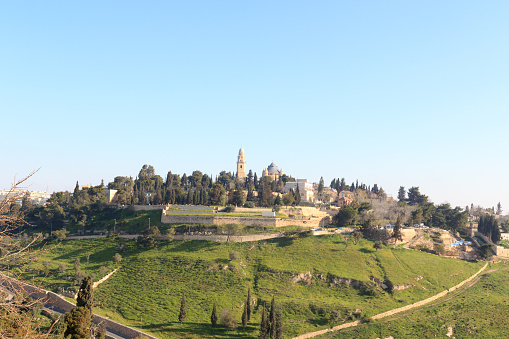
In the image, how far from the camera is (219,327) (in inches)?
2167

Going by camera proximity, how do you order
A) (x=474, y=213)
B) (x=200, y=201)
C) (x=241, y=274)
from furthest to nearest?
(x=474, y=213)
(x=200, y=201)
(x=241, y=274)

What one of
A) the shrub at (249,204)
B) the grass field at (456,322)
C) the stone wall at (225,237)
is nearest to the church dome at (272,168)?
the shrub at (249,204)

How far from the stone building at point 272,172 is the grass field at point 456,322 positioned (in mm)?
106339

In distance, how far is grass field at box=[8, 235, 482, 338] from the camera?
2282 inches

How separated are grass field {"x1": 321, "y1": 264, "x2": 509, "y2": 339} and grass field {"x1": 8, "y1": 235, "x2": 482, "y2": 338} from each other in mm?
3297

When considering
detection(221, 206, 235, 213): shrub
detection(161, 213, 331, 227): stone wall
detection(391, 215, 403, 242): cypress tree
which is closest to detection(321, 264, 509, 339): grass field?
detection(391, 215, 403, 242): cypress tree

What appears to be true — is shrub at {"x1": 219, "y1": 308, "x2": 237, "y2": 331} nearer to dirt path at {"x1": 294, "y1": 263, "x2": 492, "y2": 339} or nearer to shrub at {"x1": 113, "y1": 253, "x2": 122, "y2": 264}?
dirt path at {"x1": 294, "y1": 263, "x2": 492, "y2": 339}

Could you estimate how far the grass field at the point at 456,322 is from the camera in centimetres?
5650

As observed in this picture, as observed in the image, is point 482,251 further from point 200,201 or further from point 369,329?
point 200,201

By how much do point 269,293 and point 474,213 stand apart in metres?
143

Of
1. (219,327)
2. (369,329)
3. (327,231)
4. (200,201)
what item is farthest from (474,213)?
(219,327)

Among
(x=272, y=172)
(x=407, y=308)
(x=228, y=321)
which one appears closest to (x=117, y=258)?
(x=228, y=321)

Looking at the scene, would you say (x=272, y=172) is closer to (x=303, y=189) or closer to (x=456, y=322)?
(x=303, y=189)

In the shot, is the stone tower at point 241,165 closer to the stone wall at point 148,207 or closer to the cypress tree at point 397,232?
the stone wall at point 148,207
